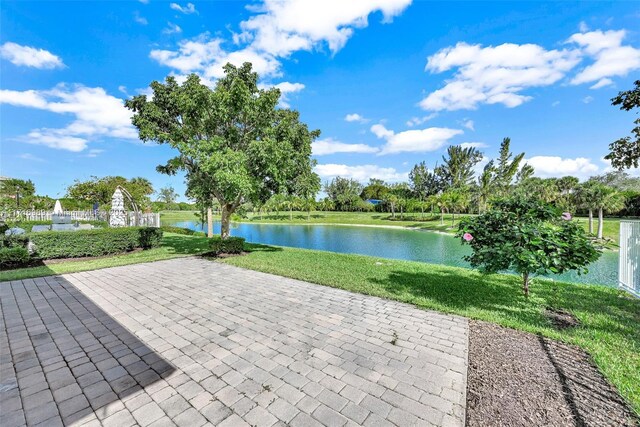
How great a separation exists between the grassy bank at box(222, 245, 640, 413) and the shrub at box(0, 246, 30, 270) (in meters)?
5.47

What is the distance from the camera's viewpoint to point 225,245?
909 centimetres

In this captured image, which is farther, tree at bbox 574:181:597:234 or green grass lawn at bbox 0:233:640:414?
tree at bbox 574:181:597:234

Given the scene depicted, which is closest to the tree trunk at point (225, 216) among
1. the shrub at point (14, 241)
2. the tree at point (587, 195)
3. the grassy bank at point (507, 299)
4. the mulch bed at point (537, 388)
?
the grassy bank at point (507, 299)

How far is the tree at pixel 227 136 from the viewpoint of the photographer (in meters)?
7.92

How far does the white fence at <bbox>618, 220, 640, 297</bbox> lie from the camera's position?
181 inches

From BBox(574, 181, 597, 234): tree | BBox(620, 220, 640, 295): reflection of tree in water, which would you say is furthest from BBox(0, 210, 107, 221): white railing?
BBox(574, 181, 597, 234): tree

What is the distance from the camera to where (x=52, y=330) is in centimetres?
345

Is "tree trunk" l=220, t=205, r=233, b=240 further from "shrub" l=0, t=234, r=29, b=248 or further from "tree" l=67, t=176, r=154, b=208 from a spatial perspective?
"tree" l=67, t=176, r=154, b=208

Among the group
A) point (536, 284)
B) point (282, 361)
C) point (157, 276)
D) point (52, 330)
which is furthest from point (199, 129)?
point (536, 284)

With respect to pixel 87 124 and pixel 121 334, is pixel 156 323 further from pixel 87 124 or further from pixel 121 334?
pixel 87 124

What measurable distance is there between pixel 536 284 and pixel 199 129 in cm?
1062

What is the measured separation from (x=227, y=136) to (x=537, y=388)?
9479 millimetres

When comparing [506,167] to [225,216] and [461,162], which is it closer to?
[461,162]

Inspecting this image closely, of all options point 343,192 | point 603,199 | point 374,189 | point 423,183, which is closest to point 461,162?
point 423,183
